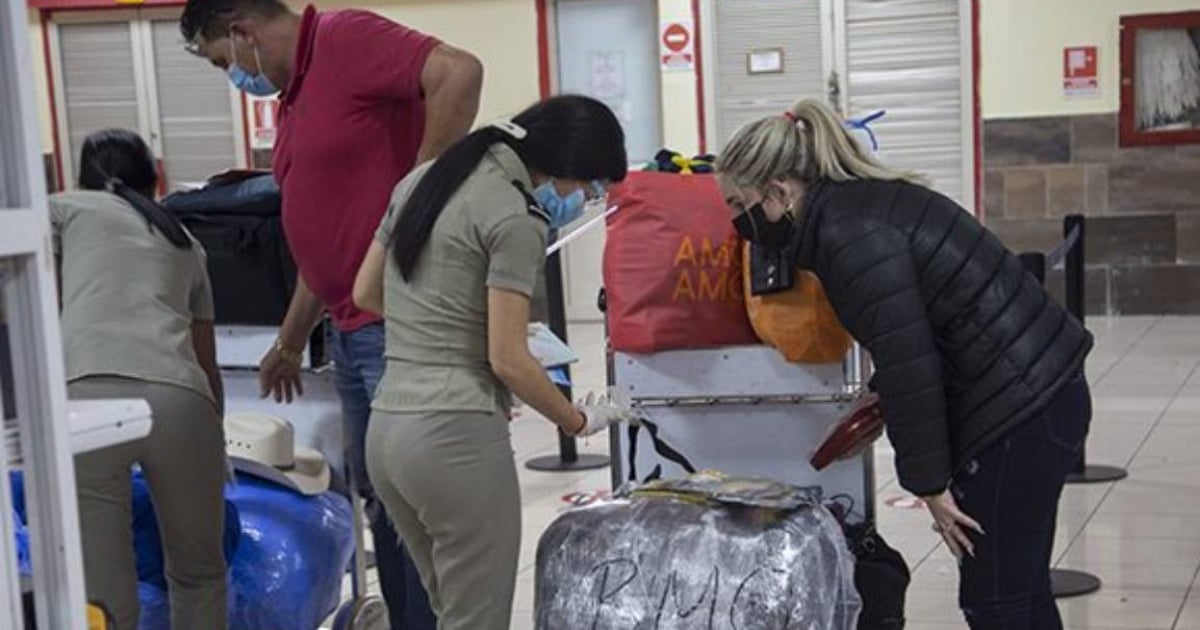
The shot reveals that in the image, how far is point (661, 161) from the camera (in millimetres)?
3053

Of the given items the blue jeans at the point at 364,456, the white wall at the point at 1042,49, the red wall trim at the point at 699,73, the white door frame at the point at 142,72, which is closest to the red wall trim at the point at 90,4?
the white door frame at the point at 142,72

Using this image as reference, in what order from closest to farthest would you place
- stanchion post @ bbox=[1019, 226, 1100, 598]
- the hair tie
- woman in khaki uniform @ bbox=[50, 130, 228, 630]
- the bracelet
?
1. the hair tie
2. woman in khaki uniform @ bbox=[50, 130, 228, 630]
3. the bracelet
4. stanchion post @ bbox=[1019, 226, 1100, 598]

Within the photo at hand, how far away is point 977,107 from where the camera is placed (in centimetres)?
861

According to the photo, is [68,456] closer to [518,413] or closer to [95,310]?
[95,310]

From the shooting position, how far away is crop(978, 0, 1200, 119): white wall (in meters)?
8.31

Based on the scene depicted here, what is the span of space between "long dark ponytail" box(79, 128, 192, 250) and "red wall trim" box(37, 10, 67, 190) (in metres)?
7.56

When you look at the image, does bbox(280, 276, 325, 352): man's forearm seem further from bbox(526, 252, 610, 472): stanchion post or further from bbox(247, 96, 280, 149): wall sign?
bbox(247, 96, 280, 149): wall sign

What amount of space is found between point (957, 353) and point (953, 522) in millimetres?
279

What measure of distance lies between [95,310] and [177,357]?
168mm

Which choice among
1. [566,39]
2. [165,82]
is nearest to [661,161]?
[566,39]

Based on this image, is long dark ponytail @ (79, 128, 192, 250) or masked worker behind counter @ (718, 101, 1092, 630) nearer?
masked worker behind counter @ (718, 101, 1092, 630)

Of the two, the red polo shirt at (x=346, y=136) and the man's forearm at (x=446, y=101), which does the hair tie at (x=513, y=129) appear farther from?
the red polo shirt at (x=346, y=136)

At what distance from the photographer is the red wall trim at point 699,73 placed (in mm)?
8961

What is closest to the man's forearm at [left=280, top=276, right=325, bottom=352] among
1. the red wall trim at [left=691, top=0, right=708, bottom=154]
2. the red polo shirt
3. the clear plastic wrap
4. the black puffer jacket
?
the red polo shirt
